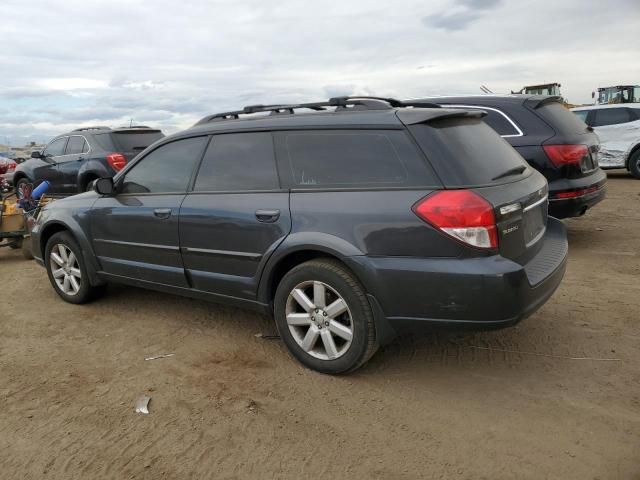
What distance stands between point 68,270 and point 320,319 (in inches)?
113

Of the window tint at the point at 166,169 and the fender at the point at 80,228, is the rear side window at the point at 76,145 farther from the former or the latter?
the window tint at the point at 166,169

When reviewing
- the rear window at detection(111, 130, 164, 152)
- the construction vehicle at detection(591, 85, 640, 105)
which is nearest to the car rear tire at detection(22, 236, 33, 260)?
the rear window at detection(111, 130, 164, 152)

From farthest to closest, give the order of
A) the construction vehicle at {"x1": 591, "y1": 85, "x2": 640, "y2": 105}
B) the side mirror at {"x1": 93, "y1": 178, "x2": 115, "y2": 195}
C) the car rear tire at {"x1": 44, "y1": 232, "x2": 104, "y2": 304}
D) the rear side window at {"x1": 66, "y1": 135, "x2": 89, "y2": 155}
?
the construction vehicle at {"x1": 591, "y1": 85, "x2": 640, "y2": 105}, the rear side window at {"x1": 66, "y1": 135, "x2": 89, "y2": 155}, the car rear tire at {"x1": 44, "y1": 232, "x2": 104, "y2": 304}, the side mirror at {"x1": 93, "y1": 178, "x2": 115, "y2": 195}

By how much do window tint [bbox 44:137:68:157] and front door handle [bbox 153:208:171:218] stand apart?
7.75 metres

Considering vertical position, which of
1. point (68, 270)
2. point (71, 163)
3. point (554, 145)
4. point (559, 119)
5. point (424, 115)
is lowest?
point (68, 270)

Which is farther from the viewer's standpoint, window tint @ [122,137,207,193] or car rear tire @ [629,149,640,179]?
car rear tire @ [629,149,640,179]

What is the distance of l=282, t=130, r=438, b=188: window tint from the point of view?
3.17 meters

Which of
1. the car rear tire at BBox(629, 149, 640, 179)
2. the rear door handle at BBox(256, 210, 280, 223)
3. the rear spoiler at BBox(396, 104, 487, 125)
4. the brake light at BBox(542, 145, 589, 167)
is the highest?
the rear spoiler at BBox(396, 104, 487, 125)

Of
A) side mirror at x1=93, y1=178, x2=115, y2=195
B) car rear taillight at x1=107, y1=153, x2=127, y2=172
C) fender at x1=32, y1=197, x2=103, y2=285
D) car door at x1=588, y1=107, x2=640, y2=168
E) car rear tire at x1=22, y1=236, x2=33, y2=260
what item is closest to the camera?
side mirror at x1=93, y1=178, x2=115, y2=195

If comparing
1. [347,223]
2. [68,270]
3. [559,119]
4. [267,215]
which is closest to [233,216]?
[267,215]

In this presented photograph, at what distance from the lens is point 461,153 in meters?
3.19

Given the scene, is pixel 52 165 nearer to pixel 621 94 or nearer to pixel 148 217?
pixel 148 217

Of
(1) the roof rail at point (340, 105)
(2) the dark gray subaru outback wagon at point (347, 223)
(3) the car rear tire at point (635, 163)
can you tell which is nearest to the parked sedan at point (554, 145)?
(2) the dark gray subaru outback wagon at point (347, 223)

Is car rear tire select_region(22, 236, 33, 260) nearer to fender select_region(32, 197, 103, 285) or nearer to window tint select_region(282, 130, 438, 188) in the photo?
fender select_region(32, 197, 103, 285)
